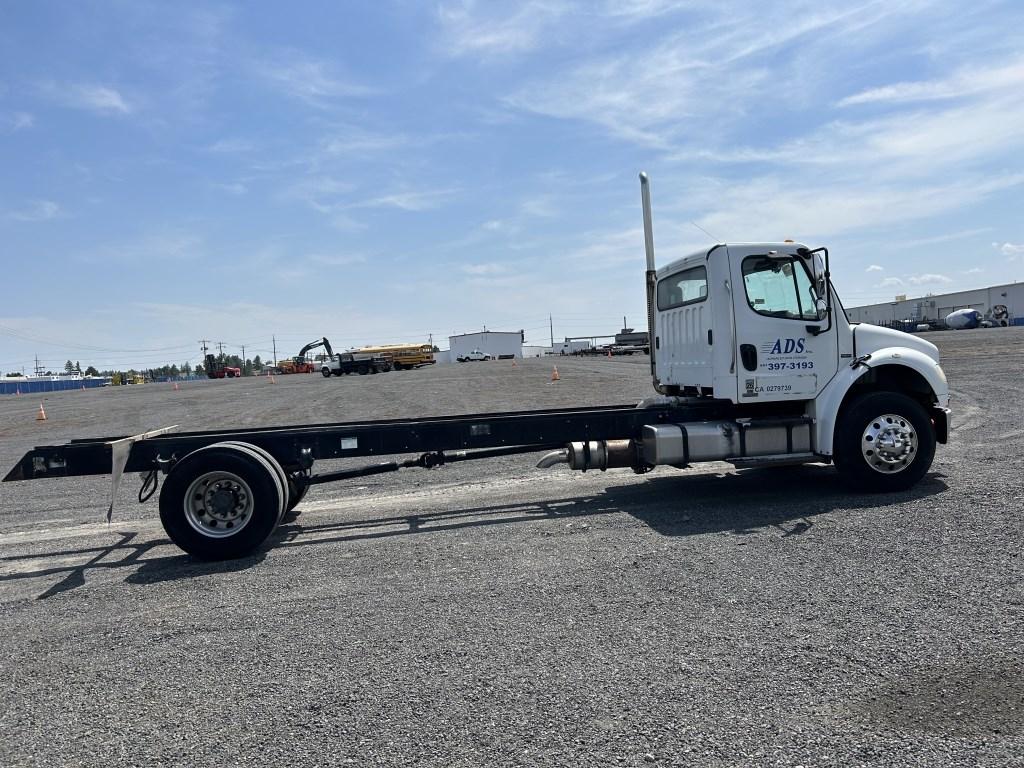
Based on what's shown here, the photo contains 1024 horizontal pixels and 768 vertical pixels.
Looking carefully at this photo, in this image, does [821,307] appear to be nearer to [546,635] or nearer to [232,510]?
[546,635]

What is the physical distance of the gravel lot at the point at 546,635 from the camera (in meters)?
3.26

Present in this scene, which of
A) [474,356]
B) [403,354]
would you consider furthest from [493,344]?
[403,354]

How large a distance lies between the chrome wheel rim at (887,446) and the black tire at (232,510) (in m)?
6.06

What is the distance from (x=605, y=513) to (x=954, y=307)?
4163 inches

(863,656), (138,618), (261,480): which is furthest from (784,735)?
(261,480)

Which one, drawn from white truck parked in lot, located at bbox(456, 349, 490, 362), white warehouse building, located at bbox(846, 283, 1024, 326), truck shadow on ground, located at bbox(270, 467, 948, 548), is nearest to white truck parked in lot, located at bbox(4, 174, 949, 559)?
truck shadow on ground, located at bbox(270, 467, 948, 548)

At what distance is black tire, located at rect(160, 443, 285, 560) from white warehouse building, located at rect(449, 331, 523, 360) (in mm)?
107392

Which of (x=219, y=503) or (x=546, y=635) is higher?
(x=219, y=503)

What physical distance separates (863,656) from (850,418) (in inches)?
169

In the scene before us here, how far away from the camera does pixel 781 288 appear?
7723mm

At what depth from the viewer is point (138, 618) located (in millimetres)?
4977

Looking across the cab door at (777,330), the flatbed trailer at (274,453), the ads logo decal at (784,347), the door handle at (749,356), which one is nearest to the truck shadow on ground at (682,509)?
the flatbed trailer at (274,453)

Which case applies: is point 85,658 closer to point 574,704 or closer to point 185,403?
point 574,704

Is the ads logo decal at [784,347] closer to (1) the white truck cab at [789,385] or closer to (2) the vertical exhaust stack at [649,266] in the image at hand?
(1) the white truck cab at [789,385]
